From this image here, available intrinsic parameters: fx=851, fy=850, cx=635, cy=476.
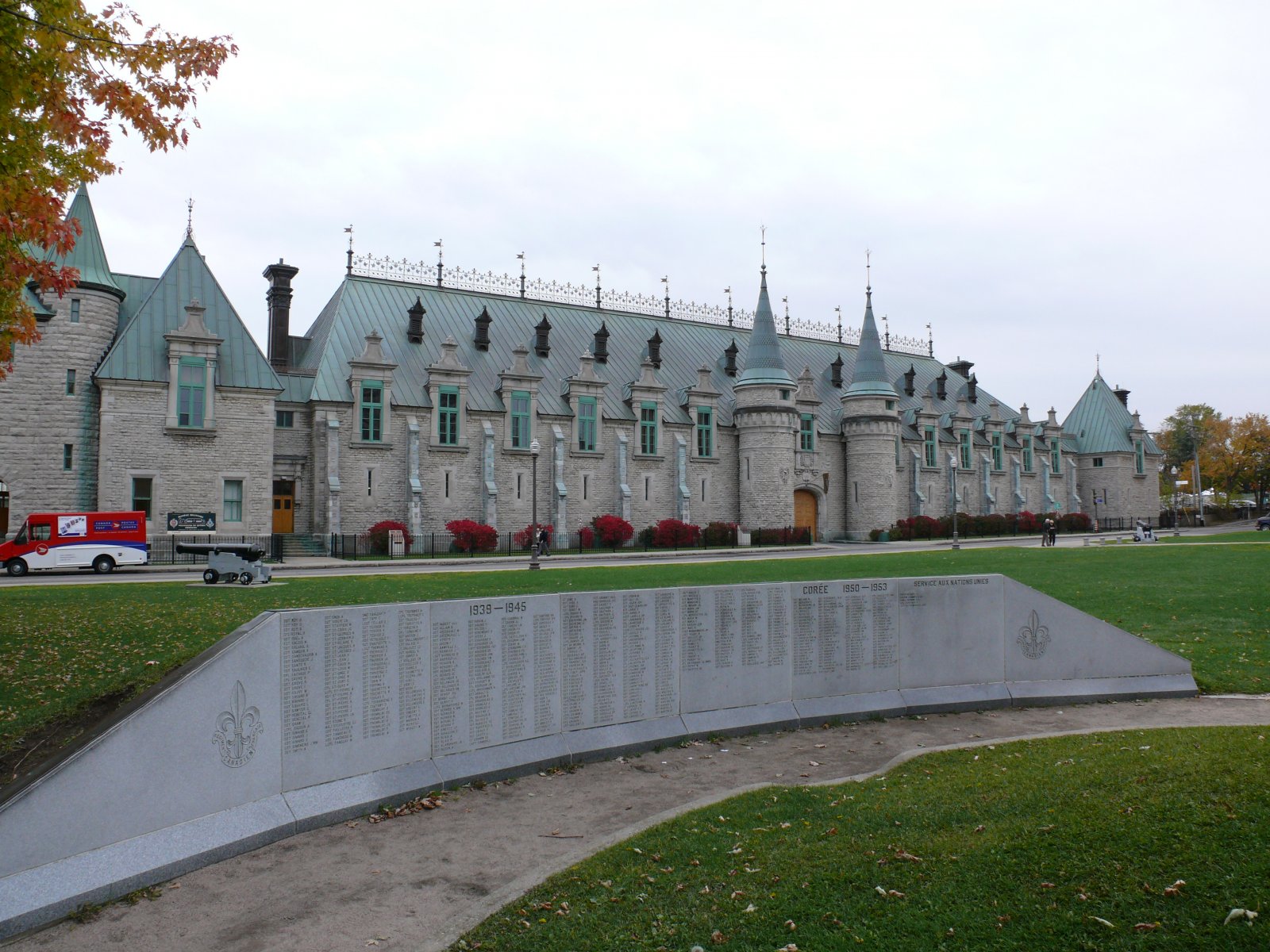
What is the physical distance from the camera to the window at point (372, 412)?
39.1 meters

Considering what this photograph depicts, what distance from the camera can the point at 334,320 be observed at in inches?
1662

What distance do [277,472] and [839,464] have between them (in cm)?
3366

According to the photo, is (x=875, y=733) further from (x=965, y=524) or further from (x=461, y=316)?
(x=965, y=524)

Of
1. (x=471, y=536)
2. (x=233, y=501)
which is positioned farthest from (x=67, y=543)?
(x=471, y=536)

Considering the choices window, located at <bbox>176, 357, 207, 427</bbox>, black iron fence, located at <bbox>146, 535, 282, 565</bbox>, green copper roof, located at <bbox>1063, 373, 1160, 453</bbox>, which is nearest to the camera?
black iron fence, located at <bbox>146, 535, 282, 565</bbox>

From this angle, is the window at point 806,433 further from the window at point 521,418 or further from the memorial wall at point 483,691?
the memorial wall at point 483,691

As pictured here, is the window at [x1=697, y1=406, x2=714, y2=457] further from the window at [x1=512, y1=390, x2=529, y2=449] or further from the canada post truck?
the canada post truck

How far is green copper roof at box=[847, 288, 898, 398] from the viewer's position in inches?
2132

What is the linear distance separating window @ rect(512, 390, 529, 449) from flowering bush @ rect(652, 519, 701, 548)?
26.5ft

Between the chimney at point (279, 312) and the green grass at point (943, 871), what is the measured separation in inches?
1577

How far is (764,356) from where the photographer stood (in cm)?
5022

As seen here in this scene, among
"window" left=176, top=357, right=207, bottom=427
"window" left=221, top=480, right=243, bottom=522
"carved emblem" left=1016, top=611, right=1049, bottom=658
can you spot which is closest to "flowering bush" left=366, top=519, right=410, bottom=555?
"window" left=221, top=480, right=243, bottom=522

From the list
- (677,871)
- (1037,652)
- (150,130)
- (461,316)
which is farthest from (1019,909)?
(461,316)

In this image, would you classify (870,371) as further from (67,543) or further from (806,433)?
(67,543)
